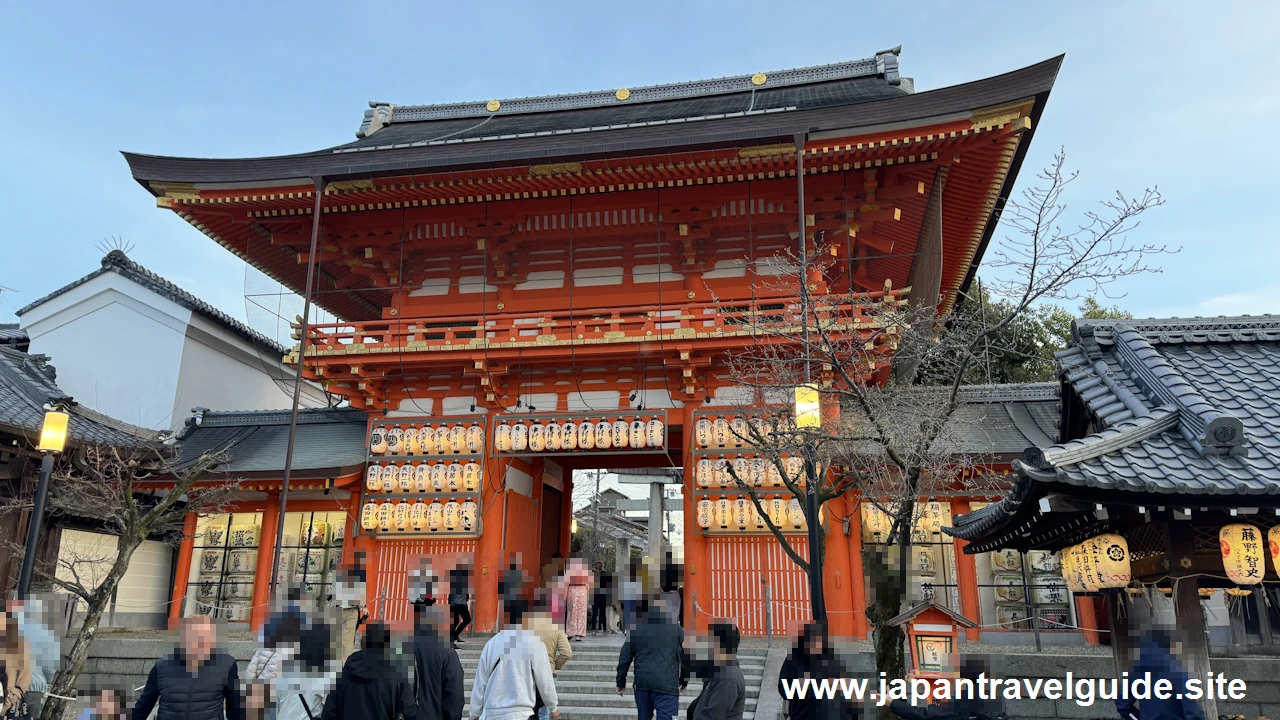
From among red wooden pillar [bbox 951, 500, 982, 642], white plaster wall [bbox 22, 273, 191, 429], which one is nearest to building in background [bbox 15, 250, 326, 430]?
white plaster wall [bbox 22, 273, 191, 429]

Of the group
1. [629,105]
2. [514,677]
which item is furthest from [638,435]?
[629,105]

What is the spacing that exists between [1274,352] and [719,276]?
Answer: 909 centimetres

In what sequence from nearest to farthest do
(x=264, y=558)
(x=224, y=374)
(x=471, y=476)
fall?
(x=471, y=476)
(x=264, y=558)
(x=224, y=374)

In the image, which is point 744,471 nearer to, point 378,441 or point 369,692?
point 378,441

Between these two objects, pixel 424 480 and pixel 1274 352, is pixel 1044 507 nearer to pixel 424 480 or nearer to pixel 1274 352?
pixel 1274 352

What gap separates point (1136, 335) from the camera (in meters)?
7.14

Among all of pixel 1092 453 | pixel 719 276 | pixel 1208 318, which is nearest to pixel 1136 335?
pixel 1208 318

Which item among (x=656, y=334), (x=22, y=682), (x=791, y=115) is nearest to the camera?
(x=22, y=682)

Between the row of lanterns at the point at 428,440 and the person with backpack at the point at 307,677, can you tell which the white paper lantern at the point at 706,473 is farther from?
the person with backpack at the point at 307,677

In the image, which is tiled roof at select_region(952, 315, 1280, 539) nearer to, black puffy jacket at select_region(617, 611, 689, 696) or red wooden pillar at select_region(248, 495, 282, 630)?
black puffy jacket at select_region(617, 611, 689, 696)

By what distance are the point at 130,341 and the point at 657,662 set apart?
18599mm

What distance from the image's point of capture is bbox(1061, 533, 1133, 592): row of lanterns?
19.7ft

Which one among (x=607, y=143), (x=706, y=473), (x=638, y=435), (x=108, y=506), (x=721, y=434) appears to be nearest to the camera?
(x=108, y=506)

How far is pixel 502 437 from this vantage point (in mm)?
14359
